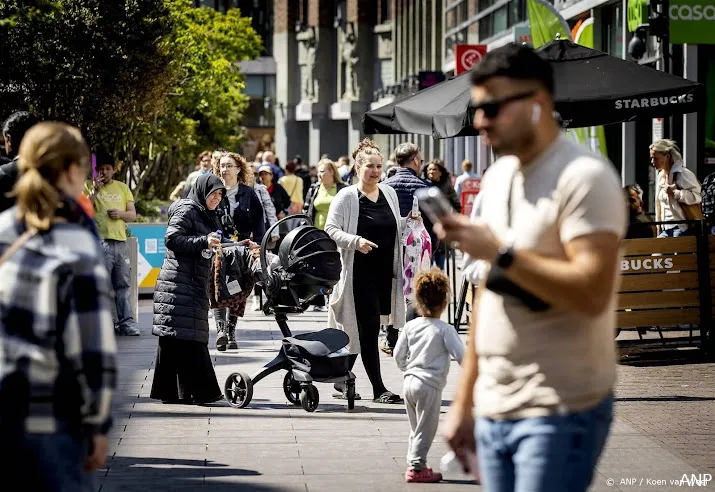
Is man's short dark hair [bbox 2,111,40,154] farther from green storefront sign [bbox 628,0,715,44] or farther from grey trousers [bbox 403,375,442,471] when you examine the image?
green storefront sign [bbox 628,0,715,44]

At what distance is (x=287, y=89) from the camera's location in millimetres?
73750

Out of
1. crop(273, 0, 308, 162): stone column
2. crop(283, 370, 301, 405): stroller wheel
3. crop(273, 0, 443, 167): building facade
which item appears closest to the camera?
crop(283, 370, 301, 405): stroller wheel

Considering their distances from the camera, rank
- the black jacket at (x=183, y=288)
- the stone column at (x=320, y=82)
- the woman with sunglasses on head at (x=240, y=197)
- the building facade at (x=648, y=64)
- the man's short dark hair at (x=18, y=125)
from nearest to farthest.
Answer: the man's short dark hair at (x=18, y=125), the black jacket at (x=183, y=288), the woman with sunglasses on head at (x=240, y=197), the building facade at (x=648, y=64), the stone column at (x=320, y=82)

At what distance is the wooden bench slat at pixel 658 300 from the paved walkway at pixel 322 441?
2.22 feet

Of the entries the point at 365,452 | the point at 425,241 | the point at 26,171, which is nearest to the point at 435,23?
the point at 425,241

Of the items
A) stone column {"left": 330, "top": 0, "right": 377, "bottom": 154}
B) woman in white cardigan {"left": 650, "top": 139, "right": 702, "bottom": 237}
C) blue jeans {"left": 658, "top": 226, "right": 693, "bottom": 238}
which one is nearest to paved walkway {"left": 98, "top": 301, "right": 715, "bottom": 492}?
blue jeans {"left": 658, "top": 226, "right": 693, "bottom": 238}

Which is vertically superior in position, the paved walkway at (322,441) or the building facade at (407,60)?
the building facade at (407,60)

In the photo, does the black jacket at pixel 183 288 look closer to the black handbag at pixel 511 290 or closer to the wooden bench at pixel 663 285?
the wooden bench at pixel 663 285

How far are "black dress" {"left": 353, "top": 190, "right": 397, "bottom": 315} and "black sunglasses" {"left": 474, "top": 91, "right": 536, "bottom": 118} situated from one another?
21.1 feet

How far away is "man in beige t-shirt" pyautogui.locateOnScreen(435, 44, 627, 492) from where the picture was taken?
11.6 ft

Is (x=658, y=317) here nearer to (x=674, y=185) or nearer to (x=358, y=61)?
(x=674, y=185)

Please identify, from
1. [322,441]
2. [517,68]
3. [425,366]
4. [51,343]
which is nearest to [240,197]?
[322,441]

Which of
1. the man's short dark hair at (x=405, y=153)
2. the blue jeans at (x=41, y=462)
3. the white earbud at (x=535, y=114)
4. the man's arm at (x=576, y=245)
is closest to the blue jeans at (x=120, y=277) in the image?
the man's short dark hair at (x=405, y=153)

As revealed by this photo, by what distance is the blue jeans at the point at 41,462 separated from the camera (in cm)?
389
